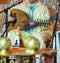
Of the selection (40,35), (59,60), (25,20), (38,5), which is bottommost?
(59,60)

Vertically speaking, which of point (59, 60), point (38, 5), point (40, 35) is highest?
point (38, 5)

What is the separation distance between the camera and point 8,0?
2.92m

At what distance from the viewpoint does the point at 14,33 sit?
2.91 m

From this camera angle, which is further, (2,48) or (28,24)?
(28,24)

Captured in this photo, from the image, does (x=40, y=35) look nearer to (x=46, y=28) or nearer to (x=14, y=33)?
(x=46, y=28)

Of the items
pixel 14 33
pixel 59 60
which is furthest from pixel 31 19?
pixel 59 60

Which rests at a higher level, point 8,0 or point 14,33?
point 8,0

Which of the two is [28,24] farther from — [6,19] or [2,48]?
[2,48]

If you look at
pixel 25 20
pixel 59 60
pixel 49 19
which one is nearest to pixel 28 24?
pixel 25 20

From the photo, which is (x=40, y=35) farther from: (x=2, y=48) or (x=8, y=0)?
(x=2, y=48)

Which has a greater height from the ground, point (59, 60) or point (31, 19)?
point (31, 19)

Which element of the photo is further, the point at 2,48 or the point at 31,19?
the point at 31,19

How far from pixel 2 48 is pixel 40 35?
53.1 inches

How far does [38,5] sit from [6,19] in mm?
425
